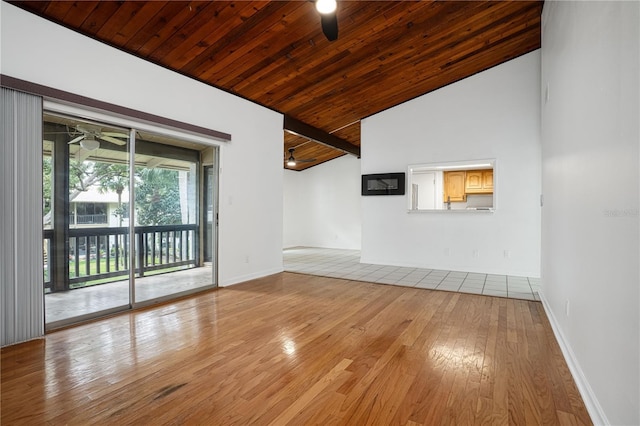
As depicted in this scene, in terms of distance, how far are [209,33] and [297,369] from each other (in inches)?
134

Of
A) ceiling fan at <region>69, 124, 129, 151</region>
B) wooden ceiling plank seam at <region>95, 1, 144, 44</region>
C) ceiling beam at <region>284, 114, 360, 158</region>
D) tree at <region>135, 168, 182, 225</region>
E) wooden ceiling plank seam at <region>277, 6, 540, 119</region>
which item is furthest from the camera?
ceiling beam at <region>284, 114, 360, 158</region>

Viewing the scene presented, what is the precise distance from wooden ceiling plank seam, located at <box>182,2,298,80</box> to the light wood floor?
9.74ft

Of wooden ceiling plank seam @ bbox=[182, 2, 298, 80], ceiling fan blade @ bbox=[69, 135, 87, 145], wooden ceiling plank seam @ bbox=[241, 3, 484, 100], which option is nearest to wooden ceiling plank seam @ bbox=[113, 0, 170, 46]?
wooden ceiling plank seam @ bbox=[182, 2, 298, 80]

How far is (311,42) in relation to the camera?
3.72 metres

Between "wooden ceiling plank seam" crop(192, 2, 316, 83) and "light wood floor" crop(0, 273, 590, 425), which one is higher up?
"wooden ceiling plank seam" crop(192, 2, 316, 83)

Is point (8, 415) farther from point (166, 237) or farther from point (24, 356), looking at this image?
point (166, 237)

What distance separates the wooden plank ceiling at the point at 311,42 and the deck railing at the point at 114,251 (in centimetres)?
203

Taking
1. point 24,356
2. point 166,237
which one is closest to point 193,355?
point 24,356

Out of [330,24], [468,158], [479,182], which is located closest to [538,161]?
[468,158]

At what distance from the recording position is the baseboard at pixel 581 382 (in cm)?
159

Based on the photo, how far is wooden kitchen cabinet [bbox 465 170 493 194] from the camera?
23.2 ft

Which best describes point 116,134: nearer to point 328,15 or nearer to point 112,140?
point 112,140

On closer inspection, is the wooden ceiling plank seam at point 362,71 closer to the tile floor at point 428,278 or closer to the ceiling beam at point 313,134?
the ceiling beam at point 313,134

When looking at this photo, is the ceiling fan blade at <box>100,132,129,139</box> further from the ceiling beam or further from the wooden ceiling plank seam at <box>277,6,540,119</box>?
the ceiling beam
